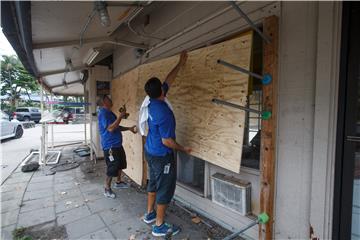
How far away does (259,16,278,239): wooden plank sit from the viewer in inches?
78.4

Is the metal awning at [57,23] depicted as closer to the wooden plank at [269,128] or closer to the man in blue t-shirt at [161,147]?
the man in blue t-shirt at [161,147]

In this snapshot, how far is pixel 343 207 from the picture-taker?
5.58ft

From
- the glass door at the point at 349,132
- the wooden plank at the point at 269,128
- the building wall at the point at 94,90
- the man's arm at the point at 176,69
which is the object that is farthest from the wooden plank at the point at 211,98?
the building wall at the point at 94,90

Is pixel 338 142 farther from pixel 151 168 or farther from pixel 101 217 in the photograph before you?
pixel 101 217

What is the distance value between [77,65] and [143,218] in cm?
523

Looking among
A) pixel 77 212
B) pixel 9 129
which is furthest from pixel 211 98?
pixel 9 129

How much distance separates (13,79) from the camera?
94.4ft

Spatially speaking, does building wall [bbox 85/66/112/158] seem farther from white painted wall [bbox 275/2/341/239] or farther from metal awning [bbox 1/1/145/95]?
white painted wall [bbox 275/2/341/239]

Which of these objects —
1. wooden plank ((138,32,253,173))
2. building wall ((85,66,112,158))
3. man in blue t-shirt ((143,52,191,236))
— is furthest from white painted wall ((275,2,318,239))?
building wall ((85,66,112,158))

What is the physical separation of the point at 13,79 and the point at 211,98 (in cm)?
3490

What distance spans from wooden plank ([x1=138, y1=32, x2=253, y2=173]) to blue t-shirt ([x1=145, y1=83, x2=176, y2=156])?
382 mm

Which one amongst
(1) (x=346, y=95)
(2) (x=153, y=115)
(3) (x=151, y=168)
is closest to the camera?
(1) (x=346, y=95)

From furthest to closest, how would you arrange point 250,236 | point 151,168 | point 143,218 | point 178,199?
point 178,199, point 143,218, point 151,168, point 250,236

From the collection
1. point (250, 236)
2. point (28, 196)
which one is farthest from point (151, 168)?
point (28, 196)
